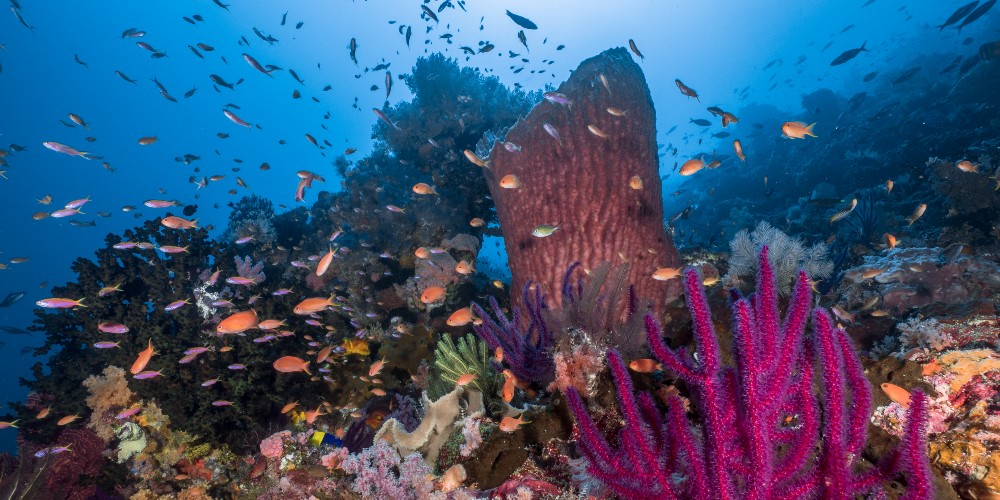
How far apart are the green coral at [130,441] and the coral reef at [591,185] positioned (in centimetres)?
593

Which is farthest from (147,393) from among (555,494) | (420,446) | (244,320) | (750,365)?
(750,365)

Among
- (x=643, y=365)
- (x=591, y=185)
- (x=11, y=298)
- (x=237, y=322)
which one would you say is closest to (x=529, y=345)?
(x=643, y=365)

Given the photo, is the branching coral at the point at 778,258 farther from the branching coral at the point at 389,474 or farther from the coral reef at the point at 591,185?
the branching coral at the point at 389,474

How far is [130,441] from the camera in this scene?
19.5ft

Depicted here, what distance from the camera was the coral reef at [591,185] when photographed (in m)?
5.70

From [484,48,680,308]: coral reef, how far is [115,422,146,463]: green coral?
5.93 m

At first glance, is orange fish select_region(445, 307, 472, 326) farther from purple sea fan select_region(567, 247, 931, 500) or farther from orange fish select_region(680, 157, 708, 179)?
orange fish select_region(680, 157, 708, 179)

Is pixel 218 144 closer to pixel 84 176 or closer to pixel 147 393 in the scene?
pixel 84 176

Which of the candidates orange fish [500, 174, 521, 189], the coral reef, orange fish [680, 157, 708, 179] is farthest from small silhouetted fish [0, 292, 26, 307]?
orange fish [680, 157, 708, 179]

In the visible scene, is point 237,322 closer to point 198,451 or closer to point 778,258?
point 198,451

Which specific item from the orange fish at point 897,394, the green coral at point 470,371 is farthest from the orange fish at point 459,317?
the orange fish at point 897,394

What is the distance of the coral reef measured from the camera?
5695 mm

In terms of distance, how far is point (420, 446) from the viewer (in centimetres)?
397

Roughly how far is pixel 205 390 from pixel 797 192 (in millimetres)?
24491
